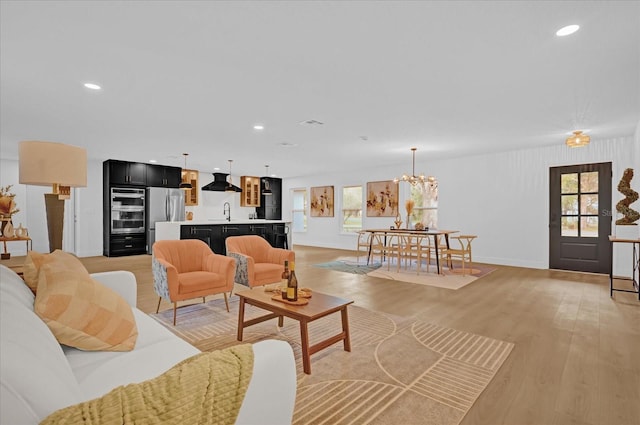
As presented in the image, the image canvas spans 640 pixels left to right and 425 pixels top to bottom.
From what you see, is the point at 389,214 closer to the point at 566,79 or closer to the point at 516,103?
the point at 516,103

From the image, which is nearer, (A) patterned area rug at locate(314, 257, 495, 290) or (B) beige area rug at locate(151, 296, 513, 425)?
(B) beige area rug at locate(151, 296, 513, 425)

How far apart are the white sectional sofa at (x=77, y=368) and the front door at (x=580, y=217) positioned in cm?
699

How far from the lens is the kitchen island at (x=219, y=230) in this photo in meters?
6.28

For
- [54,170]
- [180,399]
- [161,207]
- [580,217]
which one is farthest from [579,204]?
[161,207]

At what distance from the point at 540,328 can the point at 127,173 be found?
897 cm

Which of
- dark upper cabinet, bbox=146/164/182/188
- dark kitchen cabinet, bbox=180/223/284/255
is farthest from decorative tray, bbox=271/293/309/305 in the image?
dark upper cabinet, bbox=146/164/182/188

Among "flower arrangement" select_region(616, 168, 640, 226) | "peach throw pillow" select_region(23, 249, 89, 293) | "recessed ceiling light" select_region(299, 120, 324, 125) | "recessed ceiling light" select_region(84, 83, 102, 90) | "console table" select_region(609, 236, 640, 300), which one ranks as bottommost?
"console table" select_region(609, 236, 640, 300)

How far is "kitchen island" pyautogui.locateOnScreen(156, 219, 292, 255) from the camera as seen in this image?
6.28 metres

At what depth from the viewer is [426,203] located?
856cm

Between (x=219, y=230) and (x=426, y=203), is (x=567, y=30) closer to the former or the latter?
(x=219, y=230)

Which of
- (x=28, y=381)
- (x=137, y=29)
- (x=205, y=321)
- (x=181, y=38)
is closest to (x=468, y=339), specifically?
(x=205, y=321)

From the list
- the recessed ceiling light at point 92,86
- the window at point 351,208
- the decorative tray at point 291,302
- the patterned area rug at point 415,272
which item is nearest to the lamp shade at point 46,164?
the recessed ceiling light at point 92,86

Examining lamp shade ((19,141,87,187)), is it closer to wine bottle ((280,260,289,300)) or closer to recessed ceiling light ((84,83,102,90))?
recessed ceiling light ((84,83,102,90))

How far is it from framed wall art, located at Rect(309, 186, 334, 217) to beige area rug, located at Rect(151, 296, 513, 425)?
707 centimetres
